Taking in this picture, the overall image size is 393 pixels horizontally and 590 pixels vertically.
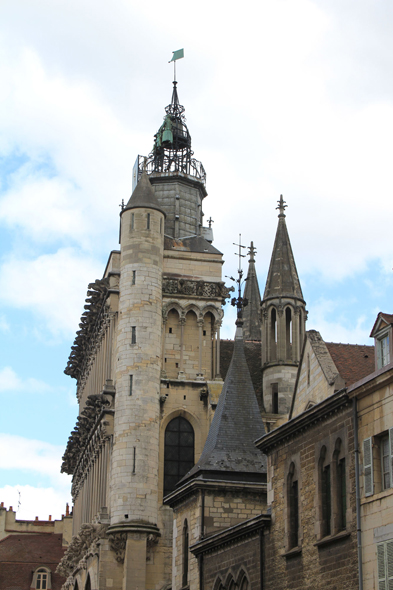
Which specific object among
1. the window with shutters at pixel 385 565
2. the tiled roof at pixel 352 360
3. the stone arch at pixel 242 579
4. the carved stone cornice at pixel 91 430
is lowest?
the window with shutters at pixel 385 565

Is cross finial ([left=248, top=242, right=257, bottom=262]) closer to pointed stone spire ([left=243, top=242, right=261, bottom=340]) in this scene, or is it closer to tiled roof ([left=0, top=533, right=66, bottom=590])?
pointed stone spire ([left=243, top=242, right=261, bottom=340])

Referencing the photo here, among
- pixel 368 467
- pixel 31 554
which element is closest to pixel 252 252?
pixel 31 554

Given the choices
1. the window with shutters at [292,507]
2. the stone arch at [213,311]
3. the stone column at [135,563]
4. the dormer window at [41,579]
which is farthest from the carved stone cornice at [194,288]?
the dormer window at [41,579]

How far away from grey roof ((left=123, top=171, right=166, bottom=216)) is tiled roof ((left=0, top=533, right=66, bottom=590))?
31.6m

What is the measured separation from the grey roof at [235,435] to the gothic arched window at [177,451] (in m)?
7.27

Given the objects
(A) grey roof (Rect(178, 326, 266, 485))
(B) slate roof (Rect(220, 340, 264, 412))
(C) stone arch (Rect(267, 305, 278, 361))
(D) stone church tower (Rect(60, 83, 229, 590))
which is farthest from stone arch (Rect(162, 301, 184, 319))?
(A) grey roof (Rect(178, 326, 266, 485))

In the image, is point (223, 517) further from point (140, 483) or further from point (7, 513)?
point (7, 513)

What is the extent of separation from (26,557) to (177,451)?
29.3 m

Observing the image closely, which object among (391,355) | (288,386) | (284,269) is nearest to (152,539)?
(288,386)

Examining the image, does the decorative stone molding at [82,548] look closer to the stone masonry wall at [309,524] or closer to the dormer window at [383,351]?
the stone masonry wall at [309,524]

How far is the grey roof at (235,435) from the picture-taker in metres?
33.8

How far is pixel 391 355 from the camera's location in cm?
2283

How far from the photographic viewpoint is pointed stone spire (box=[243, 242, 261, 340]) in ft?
216

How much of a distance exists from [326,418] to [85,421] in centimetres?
2868
